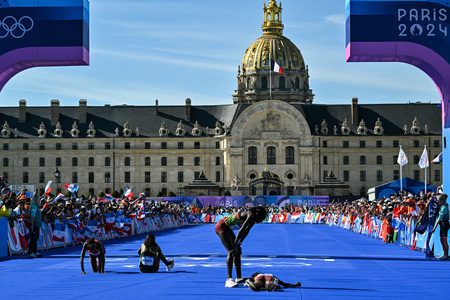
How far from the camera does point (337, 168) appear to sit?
119750 millimetres

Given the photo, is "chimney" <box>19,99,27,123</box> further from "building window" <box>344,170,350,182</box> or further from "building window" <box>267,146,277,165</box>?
"building window" <box>344,170,350,182</box>

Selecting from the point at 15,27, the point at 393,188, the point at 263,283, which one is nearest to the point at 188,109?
the point at 393,188

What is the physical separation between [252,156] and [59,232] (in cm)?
8842

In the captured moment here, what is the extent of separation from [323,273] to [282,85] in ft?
420

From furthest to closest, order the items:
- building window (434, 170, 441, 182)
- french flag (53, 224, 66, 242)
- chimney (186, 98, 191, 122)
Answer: chimney (186, 98, 191, 122) → building window (434, 170, 441, 182) → french flag (53, 224, 66, 242)

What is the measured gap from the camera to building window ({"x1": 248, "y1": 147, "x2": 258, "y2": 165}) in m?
118

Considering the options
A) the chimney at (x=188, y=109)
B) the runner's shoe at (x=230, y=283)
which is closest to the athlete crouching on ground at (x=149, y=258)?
the runner's shoe at (x=230, y=283)

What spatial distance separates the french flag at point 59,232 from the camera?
30.3 metres

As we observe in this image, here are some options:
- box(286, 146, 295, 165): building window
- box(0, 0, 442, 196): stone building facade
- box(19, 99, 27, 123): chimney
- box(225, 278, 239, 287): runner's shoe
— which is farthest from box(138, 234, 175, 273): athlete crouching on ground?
box(19, 99, 27, 123): chimney

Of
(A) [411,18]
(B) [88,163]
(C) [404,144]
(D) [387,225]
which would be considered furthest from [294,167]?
(A) [411,18]

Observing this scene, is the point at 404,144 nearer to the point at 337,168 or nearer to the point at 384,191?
the point at 337,168

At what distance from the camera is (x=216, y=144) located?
12212 cm

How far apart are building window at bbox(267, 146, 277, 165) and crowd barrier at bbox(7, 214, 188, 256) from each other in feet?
226

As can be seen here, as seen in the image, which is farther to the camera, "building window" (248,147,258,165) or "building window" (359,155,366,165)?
"building window" (359,155,366,165)
